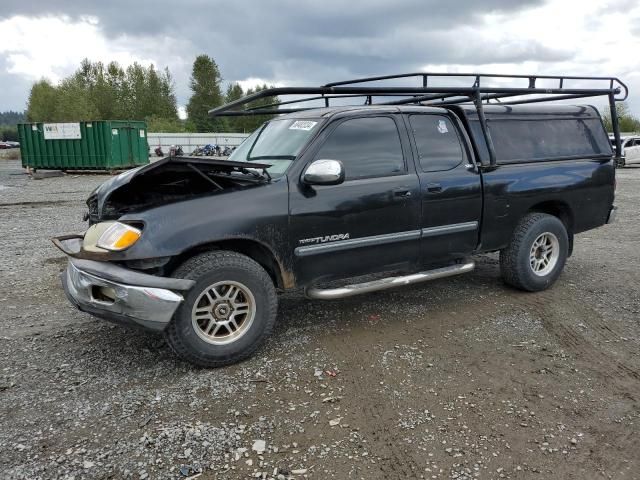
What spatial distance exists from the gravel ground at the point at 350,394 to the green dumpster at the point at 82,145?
18.1m

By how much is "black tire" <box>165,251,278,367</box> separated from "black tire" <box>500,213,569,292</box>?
2.78 meters

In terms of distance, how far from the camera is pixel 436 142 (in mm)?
4840

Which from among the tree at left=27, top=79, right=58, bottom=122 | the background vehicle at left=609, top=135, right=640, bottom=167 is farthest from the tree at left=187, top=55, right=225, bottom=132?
the background vehicle at left=609, top=135, right=640, bottom=167

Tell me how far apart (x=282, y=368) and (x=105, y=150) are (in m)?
20.7

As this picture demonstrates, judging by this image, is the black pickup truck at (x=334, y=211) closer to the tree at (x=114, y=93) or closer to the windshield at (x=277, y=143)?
the windshield at (x=277, y=143)

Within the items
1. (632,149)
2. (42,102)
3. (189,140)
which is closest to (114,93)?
(42,102)

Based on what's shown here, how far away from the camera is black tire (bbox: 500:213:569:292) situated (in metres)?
5.36

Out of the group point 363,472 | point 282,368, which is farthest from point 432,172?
point 363,472

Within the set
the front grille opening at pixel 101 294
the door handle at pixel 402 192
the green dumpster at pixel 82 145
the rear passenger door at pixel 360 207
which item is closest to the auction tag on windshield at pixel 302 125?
the rear passenger door at pixel 360 207

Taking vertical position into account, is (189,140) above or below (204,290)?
above

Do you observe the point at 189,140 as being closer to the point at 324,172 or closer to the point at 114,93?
the point at 114,93

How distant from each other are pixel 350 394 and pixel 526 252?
2892 millimetres

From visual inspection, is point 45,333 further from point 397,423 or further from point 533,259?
point 533,259

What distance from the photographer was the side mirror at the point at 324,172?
3.88 meters
